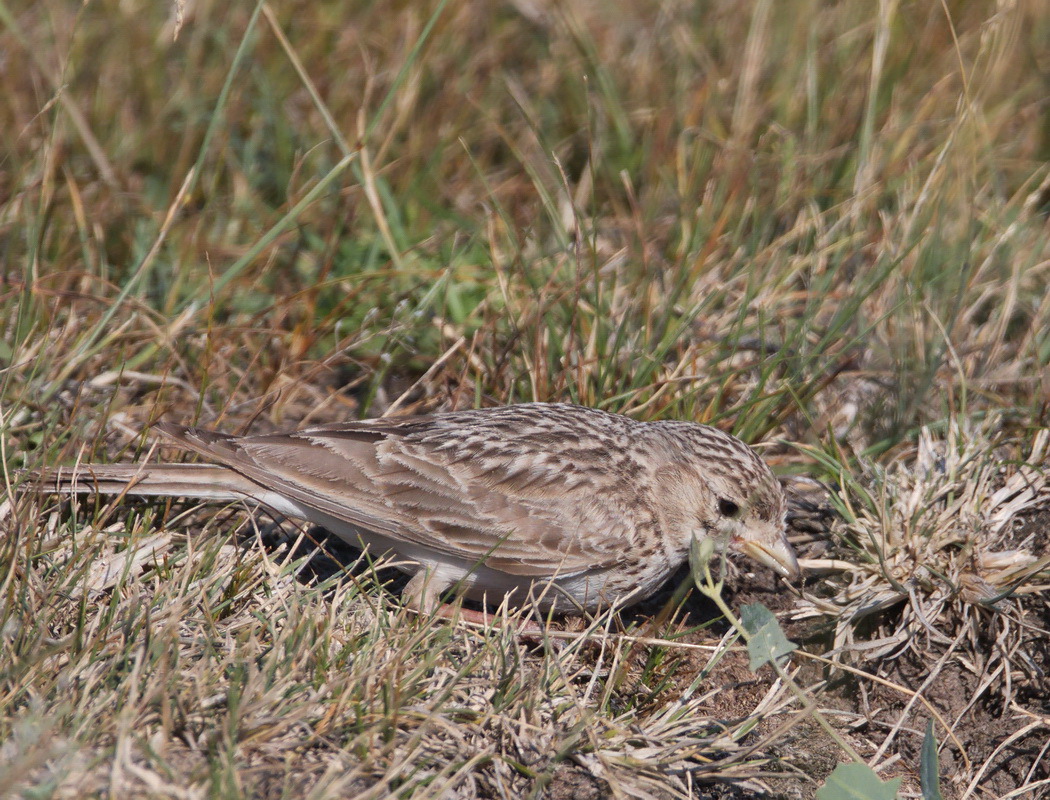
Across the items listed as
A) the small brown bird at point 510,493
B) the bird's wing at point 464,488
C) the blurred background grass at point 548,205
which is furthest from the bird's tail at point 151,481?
the blurred background grass at point 548,205

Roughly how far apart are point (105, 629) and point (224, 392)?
1915mm

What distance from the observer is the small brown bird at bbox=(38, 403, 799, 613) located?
4301 millimetres

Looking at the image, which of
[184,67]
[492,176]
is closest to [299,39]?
[184,67]

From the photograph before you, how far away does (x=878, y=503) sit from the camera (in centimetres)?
445

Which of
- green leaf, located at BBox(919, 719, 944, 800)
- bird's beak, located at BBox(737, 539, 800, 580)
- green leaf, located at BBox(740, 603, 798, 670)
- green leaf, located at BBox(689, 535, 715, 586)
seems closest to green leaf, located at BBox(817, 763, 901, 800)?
green leaf, located at BBox(919, 719, 944, 800)

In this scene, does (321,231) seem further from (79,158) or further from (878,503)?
(878,503)

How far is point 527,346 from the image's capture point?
521cm

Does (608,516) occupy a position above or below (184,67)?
below

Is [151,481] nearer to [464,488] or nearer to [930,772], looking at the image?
[464,488]

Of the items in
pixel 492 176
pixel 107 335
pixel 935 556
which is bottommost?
pixel 935 556

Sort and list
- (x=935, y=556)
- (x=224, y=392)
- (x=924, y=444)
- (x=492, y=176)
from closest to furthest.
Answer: (x=935, y=556) → (x=924, y=444) → (x=224, y=392) → (x=492, y=176)

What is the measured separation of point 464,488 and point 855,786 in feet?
5.96

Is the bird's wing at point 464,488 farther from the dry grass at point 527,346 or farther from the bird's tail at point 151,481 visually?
the dry grass at point 527,346

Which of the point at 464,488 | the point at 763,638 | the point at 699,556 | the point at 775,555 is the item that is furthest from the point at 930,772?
the point at 464,488
